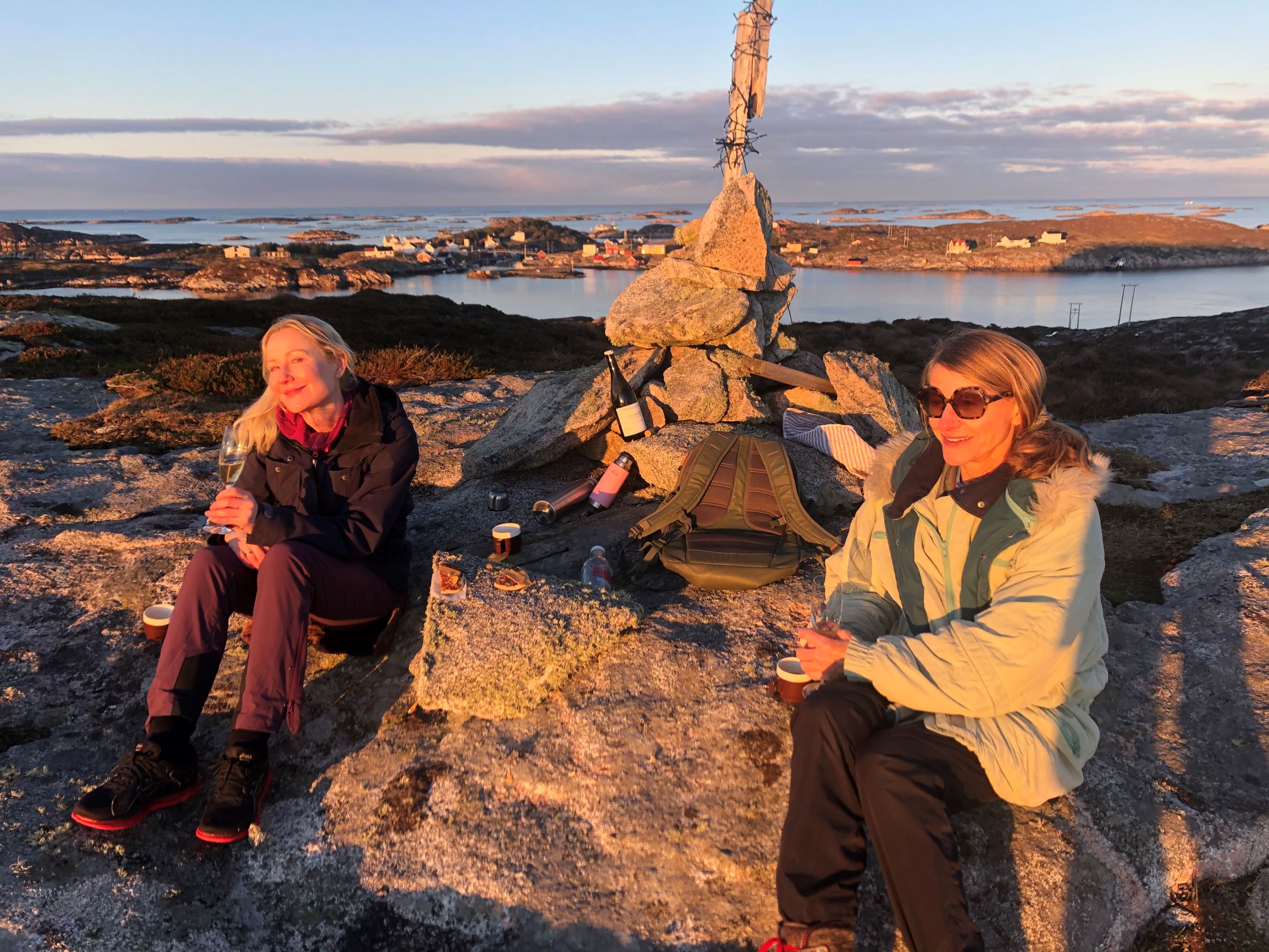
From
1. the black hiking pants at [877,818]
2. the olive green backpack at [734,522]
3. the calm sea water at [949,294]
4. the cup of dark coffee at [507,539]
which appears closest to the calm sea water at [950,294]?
the calm sea water at [949,294]

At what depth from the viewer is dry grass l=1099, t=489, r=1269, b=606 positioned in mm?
4781

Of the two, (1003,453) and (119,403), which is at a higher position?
(1003,453)

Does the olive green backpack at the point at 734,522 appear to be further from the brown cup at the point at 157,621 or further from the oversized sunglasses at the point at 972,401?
the brown cup at the point at 157,621

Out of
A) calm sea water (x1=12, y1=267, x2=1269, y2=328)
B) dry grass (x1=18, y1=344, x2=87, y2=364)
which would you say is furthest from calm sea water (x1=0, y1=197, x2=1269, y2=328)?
dry grass (x1=18, y1=344, x2=87, y2=364)

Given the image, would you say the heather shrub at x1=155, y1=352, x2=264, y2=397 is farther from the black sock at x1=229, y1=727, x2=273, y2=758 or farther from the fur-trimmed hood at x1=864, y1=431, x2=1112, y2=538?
the fur-trimmed hood at x1=864, y1=431, x2=1112, y2=538

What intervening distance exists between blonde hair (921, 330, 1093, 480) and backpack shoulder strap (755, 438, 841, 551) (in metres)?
2.27

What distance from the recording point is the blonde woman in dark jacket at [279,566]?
298 cm

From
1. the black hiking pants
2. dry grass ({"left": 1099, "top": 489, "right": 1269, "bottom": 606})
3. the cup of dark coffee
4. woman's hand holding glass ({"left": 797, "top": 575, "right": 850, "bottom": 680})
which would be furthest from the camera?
dry grass ({"left": 1099, "top": 489, "right": 1269, "bottom": 606})

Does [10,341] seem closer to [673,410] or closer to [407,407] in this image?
[407,407]

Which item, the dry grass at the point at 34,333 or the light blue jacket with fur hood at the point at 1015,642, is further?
the dry grass at the point at 34,333

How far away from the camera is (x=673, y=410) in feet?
21.9

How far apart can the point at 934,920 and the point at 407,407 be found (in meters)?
8.74

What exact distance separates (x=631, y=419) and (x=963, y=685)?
14.5 feet

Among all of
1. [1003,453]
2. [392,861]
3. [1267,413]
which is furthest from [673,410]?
[1267,413]
